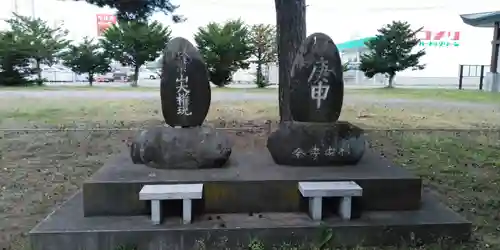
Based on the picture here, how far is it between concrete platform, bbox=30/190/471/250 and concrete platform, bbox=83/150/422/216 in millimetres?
72

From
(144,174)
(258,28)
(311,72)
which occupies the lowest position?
(144,174)

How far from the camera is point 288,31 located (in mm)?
5824

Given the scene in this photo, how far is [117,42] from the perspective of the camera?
18516 millimetres

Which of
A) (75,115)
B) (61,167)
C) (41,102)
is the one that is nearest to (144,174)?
(61,167)

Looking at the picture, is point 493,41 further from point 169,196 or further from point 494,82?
point 169,196

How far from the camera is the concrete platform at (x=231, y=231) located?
2.81m

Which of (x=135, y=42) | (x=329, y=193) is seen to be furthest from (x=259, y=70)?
(x=329, y=193)

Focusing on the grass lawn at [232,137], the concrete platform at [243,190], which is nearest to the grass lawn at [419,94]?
the grass lawn at [232,137]

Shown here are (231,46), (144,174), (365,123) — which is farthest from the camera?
(231,46)

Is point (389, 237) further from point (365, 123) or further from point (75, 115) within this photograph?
point (75, 115)

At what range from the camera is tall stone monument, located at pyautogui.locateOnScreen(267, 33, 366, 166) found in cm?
358

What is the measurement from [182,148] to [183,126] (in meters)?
0.21

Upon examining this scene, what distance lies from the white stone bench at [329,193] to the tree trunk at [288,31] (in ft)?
Answer: 8.74

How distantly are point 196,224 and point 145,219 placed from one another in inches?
14.5
